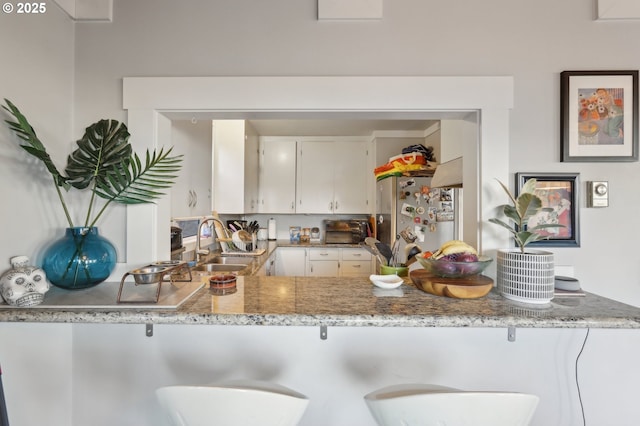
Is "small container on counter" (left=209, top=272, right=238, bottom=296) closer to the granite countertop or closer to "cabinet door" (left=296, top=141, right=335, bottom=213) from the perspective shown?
the granite countertop

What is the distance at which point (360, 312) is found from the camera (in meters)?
0.89

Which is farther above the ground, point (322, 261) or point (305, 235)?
point (305, 235)

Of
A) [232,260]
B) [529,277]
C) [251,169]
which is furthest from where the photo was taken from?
[251,169]

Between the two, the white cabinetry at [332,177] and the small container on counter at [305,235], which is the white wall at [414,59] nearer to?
the white cabinetry at [332,177]

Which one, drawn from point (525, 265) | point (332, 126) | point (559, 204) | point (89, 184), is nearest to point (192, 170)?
point (89, 184)

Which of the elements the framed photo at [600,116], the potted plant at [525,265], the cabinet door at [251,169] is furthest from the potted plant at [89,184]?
the cabinet door at [251,169]

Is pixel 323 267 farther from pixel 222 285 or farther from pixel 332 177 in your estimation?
pixel 222 285

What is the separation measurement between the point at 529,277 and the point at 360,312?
2.07ft

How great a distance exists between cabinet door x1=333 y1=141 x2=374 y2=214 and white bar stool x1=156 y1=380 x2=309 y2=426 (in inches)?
121

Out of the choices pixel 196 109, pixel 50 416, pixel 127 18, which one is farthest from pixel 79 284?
pixel 127 18

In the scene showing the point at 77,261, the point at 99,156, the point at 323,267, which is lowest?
the point at 323,267

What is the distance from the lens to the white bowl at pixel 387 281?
3.75 feet

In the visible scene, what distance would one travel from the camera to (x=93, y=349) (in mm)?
1248

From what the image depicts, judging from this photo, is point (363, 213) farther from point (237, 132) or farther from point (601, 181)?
point (601, 181)
